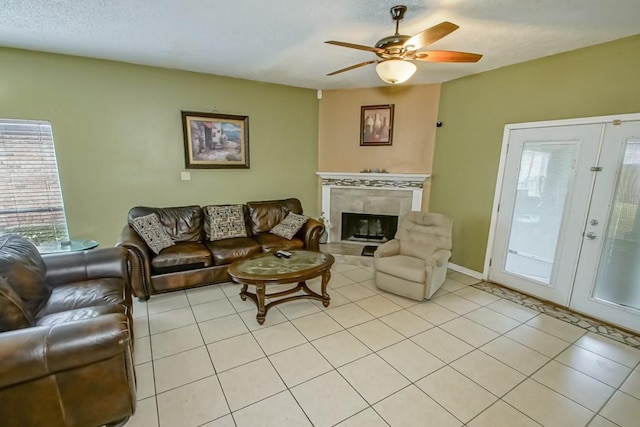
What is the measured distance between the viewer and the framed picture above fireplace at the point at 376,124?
4.45 metres

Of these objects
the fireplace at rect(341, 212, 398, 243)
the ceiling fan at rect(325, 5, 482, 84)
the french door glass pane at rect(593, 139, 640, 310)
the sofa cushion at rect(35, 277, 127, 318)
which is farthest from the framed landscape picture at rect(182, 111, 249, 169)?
the french door glass pane at rect(593, 139, 640, 310)

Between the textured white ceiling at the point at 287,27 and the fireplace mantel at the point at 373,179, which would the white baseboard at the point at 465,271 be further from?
the textured white ceiling at the point at 287,27

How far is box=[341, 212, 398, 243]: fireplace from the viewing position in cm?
488

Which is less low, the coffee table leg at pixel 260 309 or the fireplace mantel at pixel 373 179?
the fireplace mantel at pixel 373 179

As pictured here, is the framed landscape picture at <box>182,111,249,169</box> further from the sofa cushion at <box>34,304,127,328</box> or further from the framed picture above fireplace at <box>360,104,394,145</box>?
the sofa cushion at <box>34,304,127,328</box>

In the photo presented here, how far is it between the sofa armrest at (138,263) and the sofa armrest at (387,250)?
2.54m

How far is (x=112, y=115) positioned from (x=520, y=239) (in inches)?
207

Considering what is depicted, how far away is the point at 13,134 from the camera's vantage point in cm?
313

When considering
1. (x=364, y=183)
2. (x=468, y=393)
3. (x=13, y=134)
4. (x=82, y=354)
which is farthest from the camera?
(x=364, y=183)

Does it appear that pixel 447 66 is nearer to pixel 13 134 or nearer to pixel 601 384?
pixel 601 384

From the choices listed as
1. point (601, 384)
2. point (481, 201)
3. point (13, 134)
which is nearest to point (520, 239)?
point (481, 201)

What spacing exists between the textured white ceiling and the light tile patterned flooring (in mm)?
2687

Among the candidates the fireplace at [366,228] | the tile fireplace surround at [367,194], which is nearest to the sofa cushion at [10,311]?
the tile fireplace surround at [367,194]

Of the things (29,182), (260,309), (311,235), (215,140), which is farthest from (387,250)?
(29,182)
